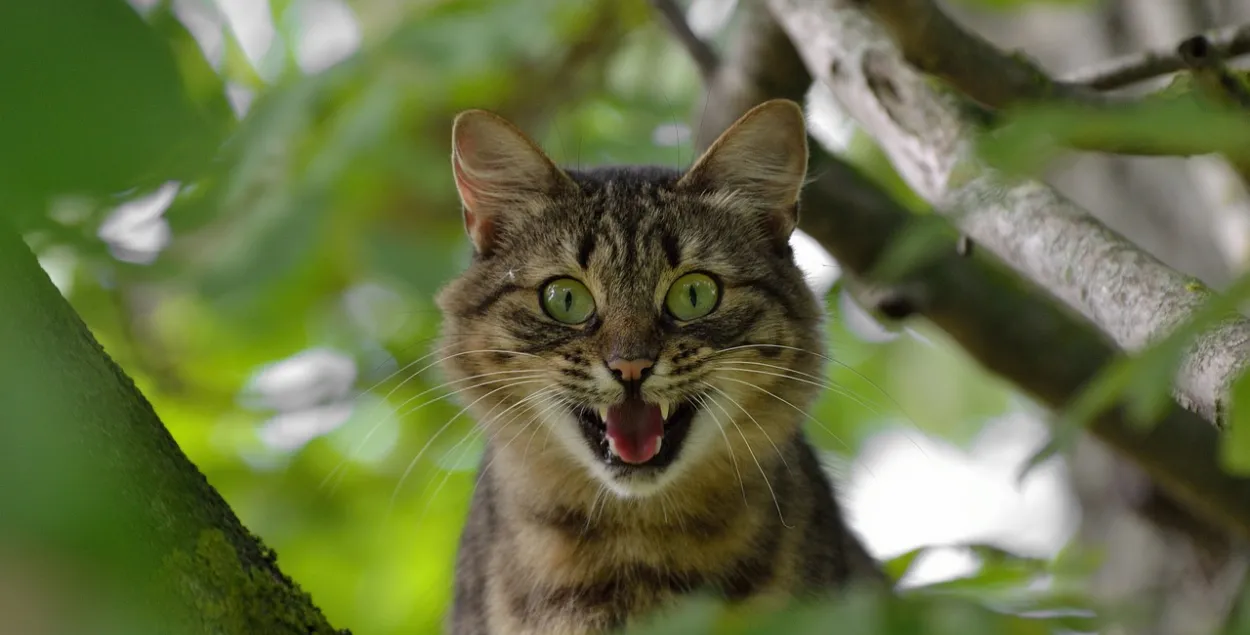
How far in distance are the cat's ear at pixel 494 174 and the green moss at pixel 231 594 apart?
138 centimetres

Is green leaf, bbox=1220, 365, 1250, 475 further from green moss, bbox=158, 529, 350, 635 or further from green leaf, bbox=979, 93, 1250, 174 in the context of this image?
green moss, bbox=158, 529, 350, 635

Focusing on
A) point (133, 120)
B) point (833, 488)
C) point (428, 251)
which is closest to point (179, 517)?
point (133, 120)

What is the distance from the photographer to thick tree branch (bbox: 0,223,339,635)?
88cm

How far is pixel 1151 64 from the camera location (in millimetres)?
2695

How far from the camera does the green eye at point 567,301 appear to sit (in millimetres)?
2982

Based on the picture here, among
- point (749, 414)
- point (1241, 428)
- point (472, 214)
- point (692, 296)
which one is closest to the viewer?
point (1241, 428)

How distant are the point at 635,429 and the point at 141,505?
1439mm

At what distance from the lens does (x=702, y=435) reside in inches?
112

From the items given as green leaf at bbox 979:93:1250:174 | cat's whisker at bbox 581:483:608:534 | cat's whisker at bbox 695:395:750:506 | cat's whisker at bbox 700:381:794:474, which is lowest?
green leaf at bbox 979:93:1250:174

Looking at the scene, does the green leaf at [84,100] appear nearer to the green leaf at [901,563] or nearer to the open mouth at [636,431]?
the open mouth at [636,431]

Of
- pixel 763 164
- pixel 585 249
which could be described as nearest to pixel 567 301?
pixel 585 249

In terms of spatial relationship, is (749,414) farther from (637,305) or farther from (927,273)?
(927,273)

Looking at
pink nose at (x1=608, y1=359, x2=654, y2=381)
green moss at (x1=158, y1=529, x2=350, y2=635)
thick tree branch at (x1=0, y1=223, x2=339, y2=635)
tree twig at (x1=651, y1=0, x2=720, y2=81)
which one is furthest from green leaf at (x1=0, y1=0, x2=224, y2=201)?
tree twig at (x1=651, y1=0, x2=720, y2=81)

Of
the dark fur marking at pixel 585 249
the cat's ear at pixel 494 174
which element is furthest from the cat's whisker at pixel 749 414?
the cat's ear at pixel 494 174
